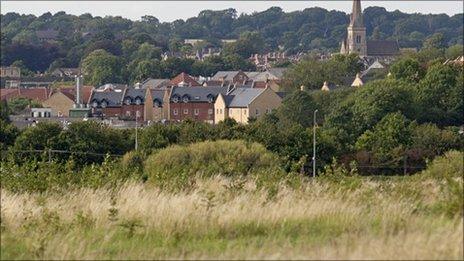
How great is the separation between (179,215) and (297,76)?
91.9 metres

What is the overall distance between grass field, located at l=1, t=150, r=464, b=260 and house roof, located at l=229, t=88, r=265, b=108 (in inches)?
2930

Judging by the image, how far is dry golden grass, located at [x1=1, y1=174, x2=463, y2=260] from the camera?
370 inches

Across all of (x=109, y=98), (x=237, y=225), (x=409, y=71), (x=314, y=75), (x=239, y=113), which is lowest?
(x=239, y=113)

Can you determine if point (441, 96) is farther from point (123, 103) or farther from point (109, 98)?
point (109, 98)

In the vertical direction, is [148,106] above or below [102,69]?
below

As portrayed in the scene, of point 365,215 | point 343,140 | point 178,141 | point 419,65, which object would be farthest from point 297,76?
point 365,215

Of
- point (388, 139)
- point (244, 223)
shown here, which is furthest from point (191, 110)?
point (244, 223)

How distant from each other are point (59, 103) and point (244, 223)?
84.5m

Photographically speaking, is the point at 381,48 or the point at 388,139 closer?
the point at 388,139

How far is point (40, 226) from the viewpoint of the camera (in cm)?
1073

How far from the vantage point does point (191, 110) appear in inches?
3745

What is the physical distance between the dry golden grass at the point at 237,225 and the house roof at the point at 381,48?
173m

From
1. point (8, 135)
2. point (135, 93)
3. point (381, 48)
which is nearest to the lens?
point (8, 135)

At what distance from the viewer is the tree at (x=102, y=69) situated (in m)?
133
